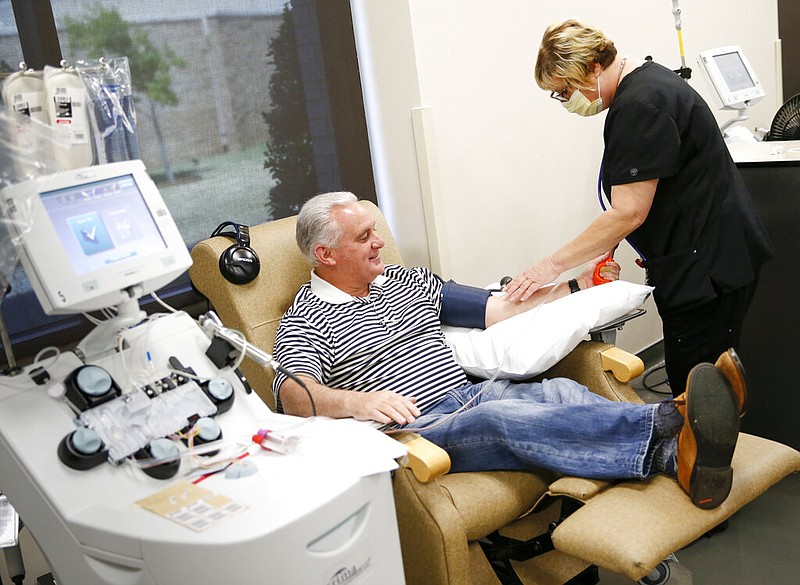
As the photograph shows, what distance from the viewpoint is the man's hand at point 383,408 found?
6.01ft

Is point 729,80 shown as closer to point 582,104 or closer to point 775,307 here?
point 775,307

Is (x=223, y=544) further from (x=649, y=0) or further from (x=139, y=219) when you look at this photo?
(x=649, y=0)

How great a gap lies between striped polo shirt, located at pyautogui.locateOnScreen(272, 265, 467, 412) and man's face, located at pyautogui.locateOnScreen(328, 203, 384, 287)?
0.05m

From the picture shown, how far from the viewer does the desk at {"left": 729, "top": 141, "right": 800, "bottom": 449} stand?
8.06ft

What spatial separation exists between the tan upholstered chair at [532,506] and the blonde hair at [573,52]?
0.71 meters

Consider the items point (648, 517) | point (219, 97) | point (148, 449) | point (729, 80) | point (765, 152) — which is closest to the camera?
point (148, 449)

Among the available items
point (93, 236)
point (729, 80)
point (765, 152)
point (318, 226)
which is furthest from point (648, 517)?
point (729, 80)

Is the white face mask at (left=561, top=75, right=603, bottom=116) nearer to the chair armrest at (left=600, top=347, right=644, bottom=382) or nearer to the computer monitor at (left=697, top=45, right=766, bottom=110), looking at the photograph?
the chair armrest at (left=600, top=347, right=644, bottom=382)

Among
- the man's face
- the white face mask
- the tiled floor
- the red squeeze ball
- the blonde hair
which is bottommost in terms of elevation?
the tiled floor

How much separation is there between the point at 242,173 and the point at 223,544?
5.10ft

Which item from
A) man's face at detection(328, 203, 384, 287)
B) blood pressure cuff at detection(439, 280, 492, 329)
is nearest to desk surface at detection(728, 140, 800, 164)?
blood pressure cuff at detection(439, 280, 492, 329)

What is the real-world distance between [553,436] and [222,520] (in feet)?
2.69

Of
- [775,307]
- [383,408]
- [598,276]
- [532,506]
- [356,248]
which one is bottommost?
[532,506]

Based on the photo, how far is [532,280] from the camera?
2.23 m
